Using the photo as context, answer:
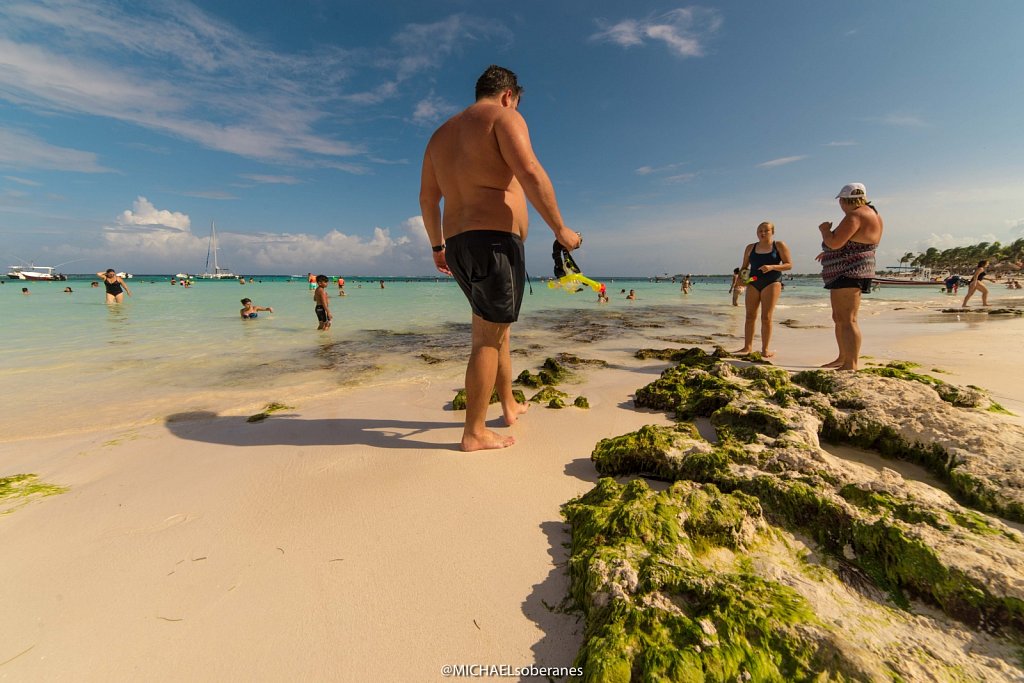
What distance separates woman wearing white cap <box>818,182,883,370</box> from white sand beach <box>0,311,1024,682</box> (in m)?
1.41

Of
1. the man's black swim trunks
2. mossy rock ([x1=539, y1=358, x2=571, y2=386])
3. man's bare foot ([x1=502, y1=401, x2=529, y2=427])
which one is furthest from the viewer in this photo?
mossy rock ([x1=539, y1=358, x2=571, y2=386])

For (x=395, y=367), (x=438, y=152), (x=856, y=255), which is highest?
(x=438, y=152)

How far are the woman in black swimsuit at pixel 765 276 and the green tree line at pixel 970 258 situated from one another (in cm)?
7003

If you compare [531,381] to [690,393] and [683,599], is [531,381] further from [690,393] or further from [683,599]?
[683,599]

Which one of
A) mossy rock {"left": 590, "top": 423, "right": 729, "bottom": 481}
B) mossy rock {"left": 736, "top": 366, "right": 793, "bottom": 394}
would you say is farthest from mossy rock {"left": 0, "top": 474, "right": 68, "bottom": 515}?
mossy rock {"left": 736, "top": 366, "right": 793, "bottom": 394}

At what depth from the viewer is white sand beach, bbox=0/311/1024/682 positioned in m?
1.26

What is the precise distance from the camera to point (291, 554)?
171 centimetres

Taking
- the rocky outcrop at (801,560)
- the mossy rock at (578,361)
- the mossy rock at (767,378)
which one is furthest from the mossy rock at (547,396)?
the mossy rock at (578,361)

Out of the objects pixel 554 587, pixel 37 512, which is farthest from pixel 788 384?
pixel 37 512

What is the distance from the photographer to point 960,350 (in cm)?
560

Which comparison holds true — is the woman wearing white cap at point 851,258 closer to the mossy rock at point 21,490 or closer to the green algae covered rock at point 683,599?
the green algae covered rock at point 683,599

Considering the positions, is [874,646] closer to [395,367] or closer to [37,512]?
[37,512]

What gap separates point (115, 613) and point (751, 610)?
217cm

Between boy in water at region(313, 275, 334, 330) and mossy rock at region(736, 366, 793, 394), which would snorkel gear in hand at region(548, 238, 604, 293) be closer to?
mossy rock at region(736, 366, 793, 394)
